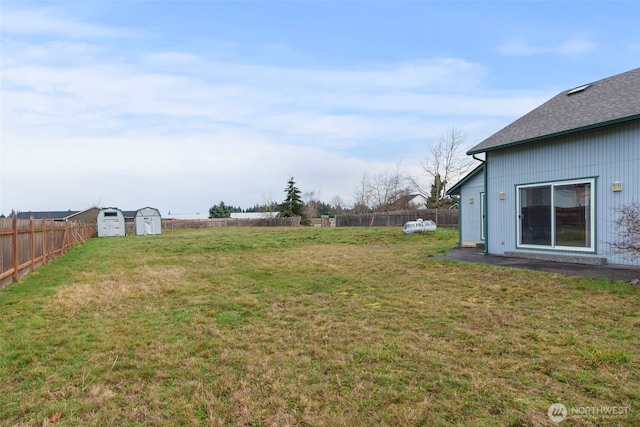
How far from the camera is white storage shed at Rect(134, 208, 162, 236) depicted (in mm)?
30859

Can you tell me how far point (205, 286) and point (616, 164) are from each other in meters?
8.68


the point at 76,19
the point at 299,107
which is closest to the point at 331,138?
the point at 299,107

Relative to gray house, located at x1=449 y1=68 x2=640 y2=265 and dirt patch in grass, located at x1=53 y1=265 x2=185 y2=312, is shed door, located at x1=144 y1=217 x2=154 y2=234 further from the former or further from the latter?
gray house, located at x1=449 y1=68 x2=640 y2=265

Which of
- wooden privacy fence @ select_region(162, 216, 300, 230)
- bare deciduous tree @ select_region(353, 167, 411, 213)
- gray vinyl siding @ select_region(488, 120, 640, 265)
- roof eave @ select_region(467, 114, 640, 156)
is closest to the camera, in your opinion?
roof eave @ select_region(467, 114, 640, 156)

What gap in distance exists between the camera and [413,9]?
11547 mm

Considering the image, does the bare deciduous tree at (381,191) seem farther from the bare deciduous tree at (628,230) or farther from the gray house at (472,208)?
the bare deciduous tree at (628,230)

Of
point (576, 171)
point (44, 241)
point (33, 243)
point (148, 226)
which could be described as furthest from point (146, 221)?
point (576, 171)

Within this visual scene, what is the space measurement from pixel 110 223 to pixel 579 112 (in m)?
31.3

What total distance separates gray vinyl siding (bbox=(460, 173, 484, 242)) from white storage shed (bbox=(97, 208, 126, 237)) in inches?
1066

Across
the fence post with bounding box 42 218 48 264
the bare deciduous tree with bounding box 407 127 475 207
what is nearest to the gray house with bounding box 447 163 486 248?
the fence post with bounding box 42 218 48 264

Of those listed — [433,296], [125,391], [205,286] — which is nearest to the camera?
[125,391]

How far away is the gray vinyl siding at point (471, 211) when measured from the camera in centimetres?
1238

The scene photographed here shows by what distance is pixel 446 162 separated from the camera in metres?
33.2

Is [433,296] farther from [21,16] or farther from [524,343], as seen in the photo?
[21,16]
